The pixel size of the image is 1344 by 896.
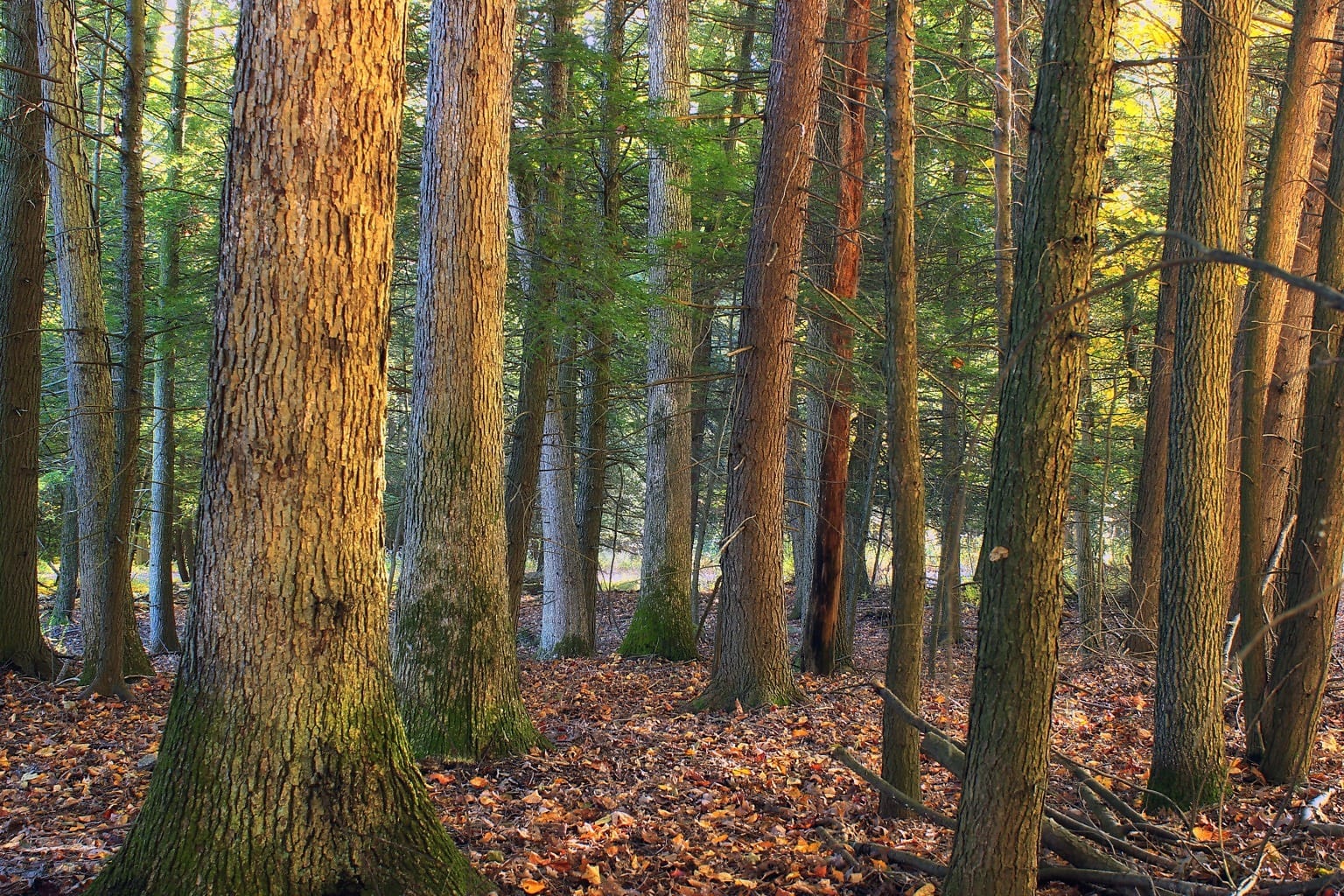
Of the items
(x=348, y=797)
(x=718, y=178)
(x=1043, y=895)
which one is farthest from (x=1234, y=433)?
(x=348, y=797)

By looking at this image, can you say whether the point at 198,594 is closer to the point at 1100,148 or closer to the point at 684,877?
the point at 684,877

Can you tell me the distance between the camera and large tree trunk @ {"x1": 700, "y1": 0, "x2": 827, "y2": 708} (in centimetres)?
810

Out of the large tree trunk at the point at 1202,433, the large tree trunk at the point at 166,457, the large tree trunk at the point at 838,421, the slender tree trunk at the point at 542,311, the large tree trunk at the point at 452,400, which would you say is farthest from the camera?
the large tree trunk at the point at 166,457

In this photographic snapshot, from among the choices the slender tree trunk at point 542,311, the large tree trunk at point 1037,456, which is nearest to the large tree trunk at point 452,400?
the slender tree trunk at point 542,311

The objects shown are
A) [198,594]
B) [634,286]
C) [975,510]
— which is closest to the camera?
[198,594]

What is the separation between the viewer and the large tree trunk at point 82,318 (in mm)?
7793

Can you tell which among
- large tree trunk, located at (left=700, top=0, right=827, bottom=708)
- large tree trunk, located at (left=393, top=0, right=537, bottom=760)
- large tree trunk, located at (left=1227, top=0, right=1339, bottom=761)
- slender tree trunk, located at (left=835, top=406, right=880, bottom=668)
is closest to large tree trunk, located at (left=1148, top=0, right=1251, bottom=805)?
large tree trunk, located at (left=1227, top=0, right=1339, bottom=761)

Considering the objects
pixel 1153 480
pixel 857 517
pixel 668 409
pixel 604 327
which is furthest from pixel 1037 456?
pixel 857 517

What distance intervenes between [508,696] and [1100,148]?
5.33 metres

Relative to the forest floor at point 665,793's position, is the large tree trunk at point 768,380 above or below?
above

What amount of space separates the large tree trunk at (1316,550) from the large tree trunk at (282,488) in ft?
19.5

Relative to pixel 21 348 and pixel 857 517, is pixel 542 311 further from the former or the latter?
pixel 857 517

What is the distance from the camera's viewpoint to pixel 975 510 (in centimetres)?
2069

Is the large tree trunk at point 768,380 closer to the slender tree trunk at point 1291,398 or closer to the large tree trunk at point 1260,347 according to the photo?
the large tree trunk at point 1260,347
